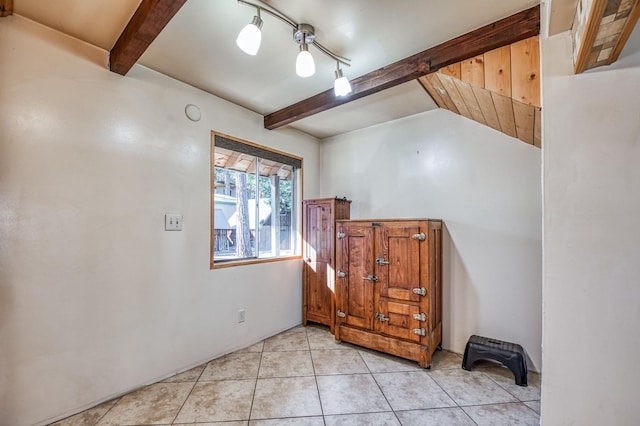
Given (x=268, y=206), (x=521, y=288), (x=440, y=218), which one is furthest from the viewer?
(x=268, y=206)

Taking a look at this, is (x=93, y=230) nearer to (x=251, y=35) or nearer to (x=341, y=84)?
(x=251, y=35)

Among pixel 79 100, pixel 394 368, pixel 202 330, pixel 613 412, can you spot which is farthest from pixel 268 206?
pixel 613 412

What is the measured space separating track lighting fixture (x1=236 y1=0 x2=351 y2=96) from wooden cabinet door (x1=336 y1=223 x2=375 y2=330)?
1.41 meters

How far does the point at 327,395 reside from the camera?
1930mm

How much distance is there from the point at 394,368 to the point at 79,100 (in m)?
3.13

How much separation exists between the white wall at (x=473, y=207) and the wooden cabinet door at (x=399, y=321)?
54 cm

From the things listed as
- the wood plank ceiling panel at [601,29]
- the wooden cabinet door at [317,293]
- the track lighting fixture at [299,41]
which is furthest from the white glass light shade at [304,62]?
the wooden cabinet door at [317,293]

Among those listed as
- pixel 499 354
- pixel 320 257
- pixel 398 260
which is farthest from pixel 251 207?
pixel 499 354

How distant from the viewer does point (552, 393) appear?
122 cm

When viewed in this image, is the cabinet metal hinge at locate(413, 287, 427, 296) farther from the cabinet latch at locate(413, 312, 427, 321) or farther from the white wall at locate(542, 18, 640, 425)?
the white wall at locate(542, 18, 640, 425)

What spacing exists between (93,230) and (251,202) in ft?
4.79

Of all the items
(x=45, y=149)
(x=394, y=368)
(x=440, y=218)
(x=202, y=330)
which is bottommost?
(x=394, y=368)

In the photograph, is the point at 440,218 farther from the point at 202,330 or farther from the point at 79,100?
the point at 79,100

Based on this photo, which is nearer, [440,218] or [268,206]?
[440,218]
